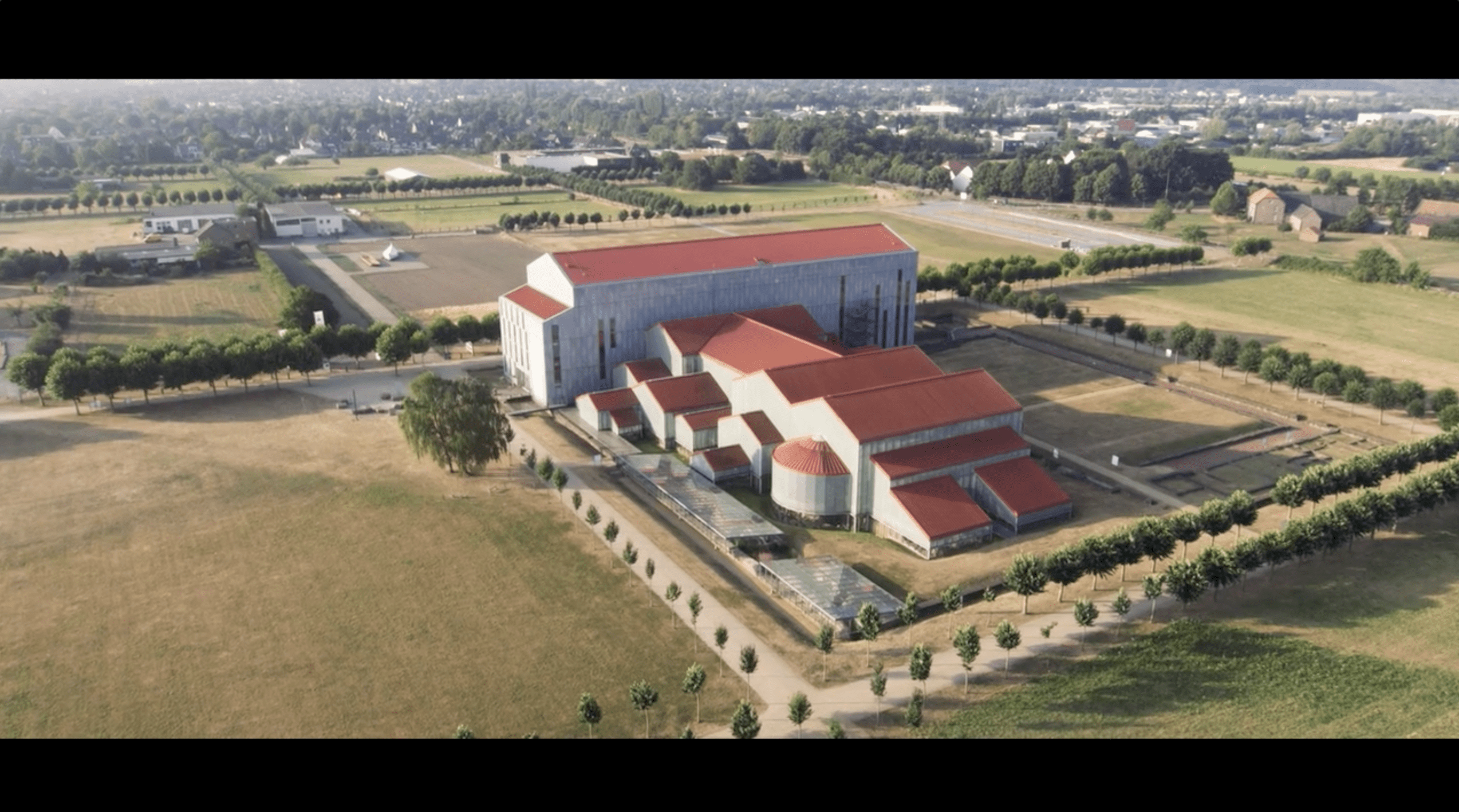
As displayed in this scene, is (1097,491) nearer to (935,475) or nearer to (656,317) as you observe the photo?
(935,475)

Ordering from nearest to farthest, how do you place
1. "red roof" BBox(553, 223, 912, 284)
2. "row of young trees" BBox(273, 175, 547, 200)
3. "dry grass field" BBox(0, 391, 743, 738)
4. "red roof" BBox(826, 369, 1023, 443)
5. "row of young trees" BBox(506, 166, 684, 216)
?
"dry grass field" BBox(0, 391, 743, 738)
"red roof" BBox(826, 369, 1023, 443)
"red roof" BBox(553, 223, 912, 284)
"row of young trees" BBox(506, 166, 684, 216)
"row of young trees" BBox(273, 175, 547, 200)

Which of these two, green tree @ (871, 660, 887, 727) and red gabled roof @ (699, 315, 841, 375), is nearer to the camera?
green tree @ (871, 660, 887, 727)

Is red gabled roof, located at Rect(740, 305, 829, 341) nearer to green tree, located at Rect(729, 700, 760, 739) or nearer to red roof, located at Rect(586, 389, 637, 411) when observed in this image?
red roof, located at Rect(586, 389, 637, 411)

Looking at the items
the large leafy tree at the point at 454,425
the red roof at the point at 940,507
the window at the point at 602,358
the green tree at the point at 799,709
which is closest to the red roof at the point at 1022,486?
the red roof at the point at 940,507

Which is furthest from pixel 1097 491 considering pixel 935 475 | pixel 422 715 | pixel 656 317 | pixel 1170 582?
pixel 422 715

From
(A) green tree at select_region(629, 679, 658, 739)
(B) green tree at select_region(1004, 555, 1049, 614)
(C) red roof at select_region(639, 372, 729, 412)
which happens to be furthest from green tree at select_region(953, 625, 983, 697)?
(C) red roof at select_region(639, 372, 729, 412)

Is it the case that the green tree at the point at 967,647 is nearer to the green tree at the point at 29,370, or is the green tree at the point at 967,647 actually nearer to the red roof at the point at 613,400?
the red roof at the point at 613,400

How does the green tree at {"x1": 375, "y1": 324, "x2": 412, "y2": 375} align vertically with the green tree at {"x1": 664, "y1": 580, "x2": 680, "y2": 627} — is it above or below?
above
